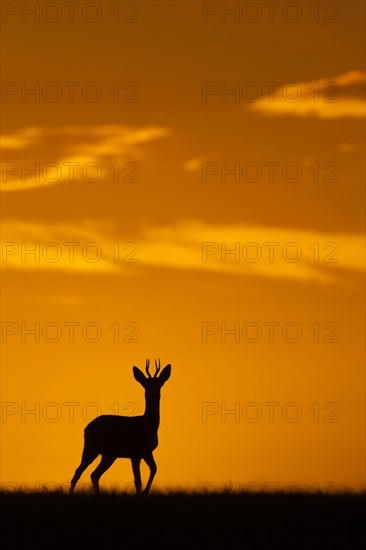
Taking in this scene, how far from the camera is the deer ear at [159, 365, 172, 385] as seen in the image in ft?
114

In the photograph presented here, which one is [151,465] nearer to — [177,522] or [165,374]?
[165,374]

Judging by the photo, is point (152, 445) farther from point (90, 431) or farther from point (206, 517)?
point (206, 517)

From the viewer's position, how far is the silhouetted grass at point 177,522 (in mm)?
27500

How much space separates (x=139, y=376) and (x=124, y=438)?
4.98 ft

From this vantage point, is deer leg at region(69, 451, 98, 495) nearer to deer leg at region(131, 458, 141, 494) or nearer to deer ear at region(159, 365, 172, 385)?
deer leg at region(131, 458, 141, 494)

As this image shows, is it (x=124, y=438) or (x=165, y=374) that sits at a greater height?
(x=165, y=374)

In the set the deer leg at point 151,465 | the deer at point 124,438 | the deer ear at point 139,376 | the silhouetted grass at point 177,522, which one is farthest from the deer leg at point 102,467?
the silhouetted grass at point 177,522

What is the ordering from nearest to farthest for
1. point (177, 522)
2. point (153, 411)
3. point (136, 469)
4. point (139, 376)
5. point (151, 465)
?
point (177, 522) → point (151, 465) → point (136, 469) → point (153, 411) → point (139, 376)

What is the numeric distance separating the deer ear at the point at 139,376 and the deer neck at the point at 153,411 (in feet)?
1.47

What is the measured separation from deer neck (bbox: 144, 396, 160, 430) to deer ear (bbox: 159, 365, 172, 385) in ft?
1.55

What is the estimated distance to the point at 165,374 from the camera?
34688 millimetres

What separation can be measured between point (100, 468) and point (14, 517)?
5568 mm

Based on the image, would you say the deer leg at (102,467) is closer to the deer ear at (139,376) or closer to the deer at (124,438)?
the deer at (124,438)

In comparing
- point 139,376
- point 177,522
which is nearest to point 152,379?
point 139,376
